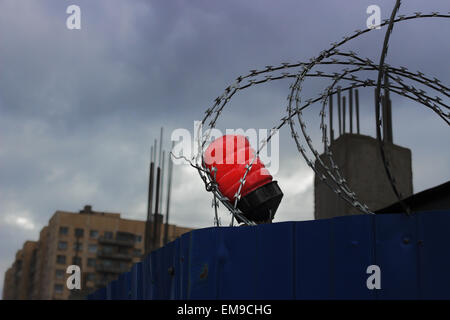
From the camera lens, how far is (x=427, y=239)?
559cm

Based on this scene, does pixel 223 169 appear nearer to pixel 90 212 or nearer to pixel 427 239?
pixel 427 239

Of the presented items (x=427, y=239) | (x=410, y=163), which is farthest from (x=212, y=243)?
(x=410, y=163)

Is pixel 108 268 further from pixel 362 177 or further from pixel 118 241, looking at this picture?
pixel 362 177

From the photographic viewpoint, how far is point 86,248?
104125 mm

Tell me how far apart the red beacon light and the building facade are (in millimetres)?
91980

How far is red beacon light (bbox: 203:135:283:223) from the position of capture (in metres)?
8.25

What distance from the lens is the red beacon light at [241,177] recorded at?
27.1 ft

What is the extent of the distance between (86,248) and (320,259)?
10142 cm

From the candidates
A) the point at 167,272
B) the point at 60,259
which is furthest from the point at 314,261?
the point at 60,259

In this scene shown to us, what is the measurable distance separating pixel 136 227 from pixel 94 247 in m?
7.68

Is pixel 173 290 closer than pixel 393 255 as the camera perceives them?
No
